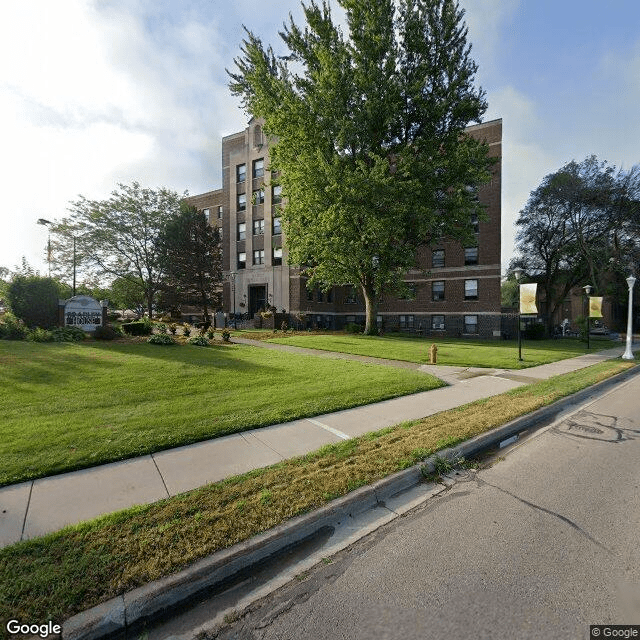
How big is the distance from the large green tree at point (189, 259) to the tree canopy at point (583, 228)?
34.4m

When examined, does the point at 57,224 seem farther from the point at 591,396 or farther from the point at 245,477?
the point at 591,396

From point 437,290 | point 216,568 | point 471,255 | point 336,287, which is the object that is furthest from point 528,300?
point 336,287

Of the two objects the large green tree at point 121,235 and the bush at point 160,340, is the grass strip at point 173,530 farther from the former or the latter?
the large green tree at point 121,235

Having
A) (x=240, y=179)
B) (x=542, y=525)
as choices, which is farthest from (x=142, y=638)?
(x=240, y=179)

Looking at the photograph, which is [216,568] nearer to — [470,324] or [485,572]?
[485,572]

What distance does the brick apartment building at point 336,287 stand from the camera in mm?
31250

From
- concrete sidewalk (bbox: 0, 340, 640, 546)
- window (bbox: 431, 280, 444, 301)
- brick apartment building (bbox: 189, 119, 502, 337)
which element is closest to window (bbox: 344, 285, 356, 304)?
brick apartment building (bbox: 189, 119, 502, 337)

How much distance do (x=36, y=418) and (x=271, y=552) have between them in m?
5.22

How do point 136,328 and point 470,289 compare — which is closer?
point 136,328

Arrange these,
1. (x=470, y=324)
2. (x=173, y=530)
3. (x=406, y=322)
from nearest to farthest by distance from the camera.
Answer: (x=173, y=530) → (x=470, y=324) → (x=406, y=322)

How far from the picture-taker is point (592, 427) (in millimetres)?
6535

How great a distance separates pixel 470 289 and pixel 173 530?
33.4 metres

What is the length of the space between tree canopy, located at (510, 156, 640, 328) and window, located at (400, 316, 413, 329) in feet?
46.6

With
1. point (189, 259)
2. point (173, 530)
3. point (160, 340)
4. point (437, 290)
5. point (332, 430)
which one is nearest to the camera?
point (173, 530)
